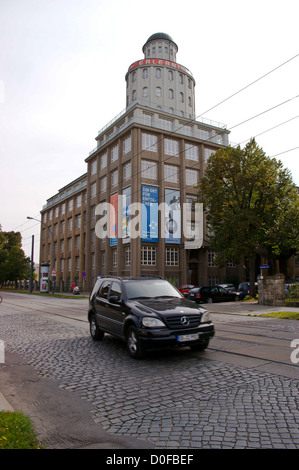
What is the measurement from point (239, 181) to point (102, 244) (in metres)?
27.7

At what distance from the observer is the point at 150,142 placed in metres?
43.8

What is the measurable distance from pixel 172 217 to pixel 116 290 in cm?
3474

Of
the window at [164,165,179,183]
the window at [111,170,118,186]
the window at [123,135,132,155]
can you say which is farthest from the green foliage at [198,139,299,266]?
the window at [111,170,118,186]

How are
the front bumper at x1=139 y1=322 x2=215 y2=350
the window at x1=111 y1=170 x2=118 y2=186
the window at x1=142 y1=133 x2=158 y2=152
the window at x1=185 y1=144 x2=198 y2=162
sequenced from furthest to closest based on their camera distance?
the window at x1=111 y1=170 x2=118 y2=186, the window at x1=185 y1=144 x2=198 y2=162, the window at x1=142 y1=133 x2=158 y2=152, the front bumper at x1=139 y1=322 x2=215 y2=350

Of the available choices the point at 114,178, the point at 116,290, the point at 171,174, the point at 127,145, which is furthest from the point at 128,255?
the point at 116,290

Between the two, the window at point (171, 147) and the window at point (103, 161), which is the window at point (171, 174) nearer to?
the window at point (171, 147)

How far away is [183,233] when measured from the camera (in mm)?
42812

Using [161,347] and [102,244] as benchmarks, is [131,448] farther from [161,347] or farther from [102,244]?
[102,244]

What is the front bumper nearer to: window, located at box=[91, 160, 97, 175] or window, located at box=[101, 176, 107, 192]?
window, located at box=[101, 176, 107, 192]

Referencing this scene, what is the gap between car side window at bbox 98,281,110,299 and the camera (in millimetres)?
8318

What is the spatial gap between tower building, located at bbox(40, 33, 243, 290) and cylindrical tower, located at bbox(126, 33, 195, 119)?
152mm

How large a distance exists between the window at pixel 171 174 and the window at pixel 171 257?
871 cm

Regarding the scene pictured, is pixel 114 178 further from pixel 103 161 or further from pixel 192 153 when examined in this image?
pixel 192 153

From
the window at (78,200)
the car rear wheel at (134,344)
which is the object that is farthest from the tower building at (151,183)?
the car rear wheel at (134,344)
